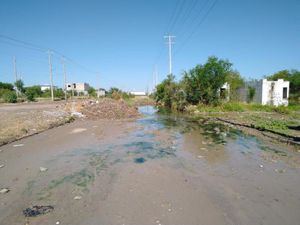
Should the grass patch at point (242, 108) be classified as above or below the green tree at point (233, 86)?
below

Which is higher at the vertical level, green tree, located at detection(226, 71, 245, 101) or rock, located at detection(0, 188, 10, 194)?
green tree, located at detection(226, 71, 245, 101)

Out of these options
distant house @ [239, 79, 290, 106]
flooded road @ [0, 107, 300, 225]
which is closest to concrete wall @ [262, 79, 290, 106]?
distant house @ [239, 79, 290, 106]

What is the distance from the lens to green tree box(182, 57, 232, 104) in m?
24.9

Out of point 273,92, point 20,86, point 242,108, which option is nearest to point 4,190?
point 242,108

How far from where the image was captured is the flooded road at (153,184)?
11.4 ft

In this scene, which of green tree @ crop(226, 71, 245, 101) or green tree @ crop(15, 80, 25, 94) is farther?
green tree @ crop(15, 80, 25, 94)

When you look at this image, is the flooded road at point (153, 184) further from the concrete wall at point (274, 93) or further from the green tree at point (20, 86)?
the green tree at point (20, 86)

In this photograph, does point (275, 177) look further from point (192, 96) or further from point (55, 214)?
point (192, 96)

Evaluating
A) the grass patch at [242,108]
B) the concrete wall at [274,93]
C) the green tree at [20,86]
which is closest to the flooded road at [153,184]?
the grass patch at [242,108]

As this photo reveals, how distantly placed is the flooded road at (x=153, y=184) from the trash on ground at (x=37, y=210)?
0.28 ft

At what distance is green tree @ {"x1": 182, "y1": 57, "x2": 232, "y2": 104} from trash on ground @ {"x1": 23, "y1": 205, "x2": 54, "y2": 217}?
2294cm

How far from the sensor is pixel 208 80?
2512 centimetres

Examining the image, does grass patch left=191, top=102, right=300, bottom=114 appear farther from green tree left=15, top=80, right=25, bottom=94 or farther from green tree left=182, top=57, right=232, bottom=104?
green tree left=15, top=80, right=25, bottom=94

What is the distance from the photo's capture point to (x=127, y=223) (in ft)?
10.8
